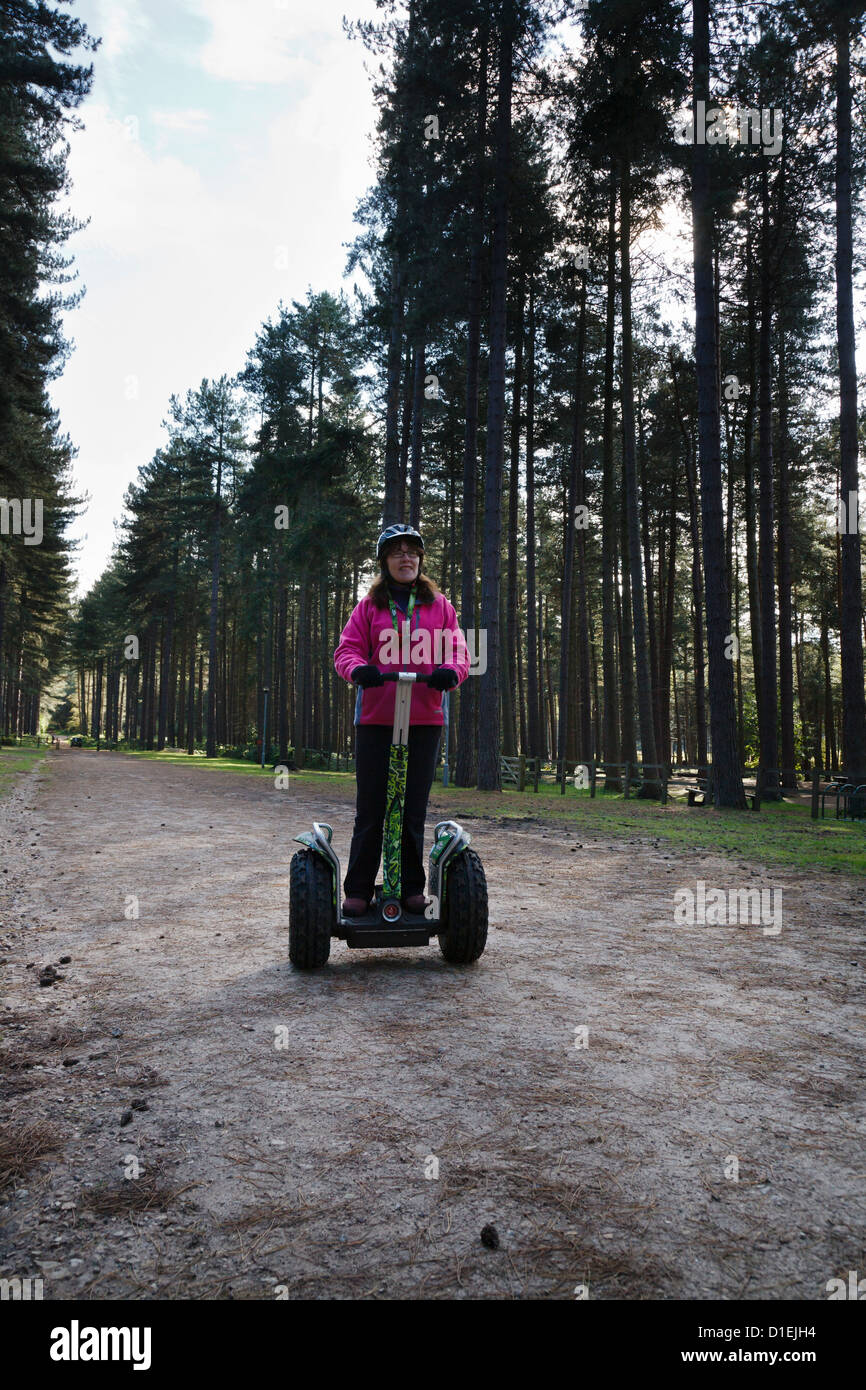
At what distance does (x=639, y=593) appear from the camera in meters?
20.4

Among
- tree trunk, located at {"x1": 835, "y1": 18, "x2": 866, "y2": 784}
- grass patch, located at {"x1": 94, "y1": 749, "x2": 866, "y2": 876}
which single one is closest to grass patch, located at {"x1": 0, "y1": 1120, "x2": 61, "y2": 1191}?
grass patch, located at {"x1": 94, "y1": 749, "x2": 866, "y2": 876}

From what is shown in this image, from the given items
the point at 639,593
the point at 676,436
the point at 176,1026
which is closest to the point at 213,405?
the point at 676,436

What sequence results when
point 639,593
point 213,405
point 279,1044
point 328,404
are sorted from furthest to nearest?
point 213,405 → point 328,404 → point 639,593 → point 279,1044

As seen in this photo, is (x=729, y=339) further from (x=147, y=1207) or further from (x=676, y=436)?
(x=147, y=1207)

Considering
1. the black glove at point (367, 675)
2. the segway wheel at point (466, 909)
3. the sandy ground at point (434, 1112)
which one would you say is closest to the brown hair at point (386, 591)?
the black glove at point (367, 675)

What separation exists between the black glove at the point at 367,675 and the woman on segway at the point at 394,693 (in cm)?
17

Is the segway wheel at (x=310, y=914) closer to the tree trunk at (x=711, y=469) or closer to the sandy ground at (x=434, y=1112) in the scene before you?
the sandy ground at (x=434, y=1112)

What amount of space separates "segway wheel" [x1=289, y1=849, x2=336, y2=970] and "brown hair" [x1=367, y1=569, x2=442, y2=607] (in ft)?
5.34

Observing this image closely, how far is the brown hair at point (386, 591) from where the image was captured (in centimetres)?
477

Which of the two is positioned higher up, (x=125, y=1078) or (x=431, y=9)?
(x=431, y=9)

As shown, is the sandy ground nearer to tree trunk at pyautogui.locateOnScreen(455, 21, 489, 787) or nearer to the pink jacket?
the pink jacket

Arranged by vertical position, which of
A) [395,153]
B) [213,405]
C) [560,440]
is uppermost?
[213,405]

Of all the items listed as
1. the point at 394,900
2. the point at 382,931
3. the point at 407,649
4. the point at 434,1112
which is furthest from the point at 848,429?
the point at 434,1112

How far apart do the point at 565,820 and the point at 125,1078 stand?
1189cm
